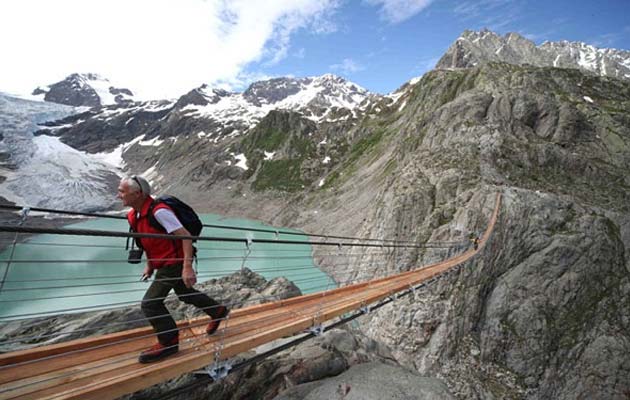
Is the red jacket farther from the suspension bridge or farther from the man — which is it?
the suspension bridge

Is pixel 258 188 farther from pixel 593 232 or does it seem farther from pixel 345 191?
pixel 593 232

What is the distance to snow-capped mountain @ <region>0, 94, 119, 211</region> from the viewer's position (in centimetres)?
9731

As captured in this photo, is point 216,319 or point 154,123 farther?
point 154,123

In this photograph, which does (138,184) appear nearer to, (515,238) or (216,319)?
(216,319)

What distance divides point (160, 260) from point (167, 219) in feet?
1.69

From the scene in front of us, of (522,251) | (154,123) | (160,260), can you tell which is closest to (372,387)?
(160,260)

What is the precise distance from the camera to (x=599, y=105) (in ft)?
95.3

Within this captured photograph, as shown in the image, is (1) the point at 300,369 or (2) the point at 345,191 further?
(2) the point at 345,191

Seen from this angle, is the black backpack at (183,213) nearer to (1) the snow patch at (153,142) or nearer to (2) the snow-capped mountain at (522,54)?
(2) the snow-capped mountain at (522,54)

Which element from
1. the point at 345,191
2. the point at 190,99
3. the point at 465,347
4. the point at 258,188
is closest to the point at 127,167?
the point at 190,99

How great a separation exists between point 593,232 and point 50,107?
248 metres

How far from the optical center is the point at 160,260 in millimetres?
3719

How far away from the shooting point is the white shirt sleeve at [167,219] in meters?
3.64

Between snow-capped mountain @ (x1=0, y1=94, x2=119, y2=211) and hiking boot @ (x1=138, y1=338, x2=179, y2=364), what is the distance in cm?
11602
